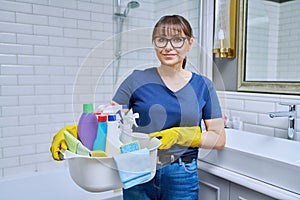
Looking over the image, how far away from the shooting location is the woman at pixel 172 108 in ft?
2.98

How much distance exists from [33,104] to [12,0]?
0.72 m

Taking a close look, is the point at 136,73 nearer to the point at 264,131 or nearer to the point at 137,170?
the point at 137,170

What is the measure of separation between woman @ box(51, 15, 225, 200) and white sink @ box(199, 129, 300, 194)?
6.2 inches

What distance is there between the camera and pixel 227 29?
1.67m

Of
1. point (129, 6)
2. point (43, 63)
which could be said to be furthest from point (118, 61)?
point (129, 6)

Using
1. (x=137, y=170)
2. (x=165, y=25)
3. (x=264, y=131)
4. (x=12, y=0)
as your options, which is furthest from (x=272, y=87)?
(x=12, y=0)

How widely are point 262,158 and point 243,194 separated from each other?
0.63ft

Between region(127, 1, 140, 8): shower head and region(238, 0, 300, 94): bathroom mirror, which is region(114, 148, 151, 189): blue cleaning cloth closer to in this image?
region(238, 0, 300, 94): bathroom mirror

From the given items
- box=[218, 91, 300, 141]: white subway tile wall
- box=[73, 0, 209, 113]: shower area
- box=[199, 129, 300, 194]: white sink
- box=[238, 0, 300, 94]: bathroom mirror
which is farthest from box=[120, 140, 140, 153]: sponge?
box=[238, 0, 300, 94]: bathroom mirror

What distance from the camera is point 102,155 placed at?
29.7 inches

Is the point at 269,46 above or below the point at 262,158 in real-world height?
above

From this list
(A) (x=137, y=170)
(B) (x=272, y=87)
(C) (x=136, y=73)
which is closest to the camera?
(A) (x=137, y=170)

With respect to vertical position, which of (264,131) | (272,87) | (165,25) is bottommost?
(264,131)

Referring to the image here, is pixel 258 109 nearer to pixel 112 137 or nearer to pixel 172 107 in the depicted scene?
pixel 172 107
